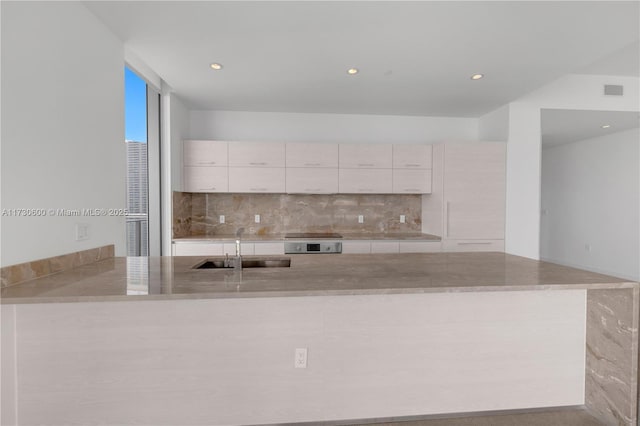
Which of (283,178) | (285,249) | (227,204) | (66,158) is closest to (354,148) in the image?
(283,178)

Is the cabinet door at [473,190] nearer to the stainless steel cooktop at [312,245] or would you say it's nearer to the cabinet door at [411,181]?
the cabinet door at [411,181]

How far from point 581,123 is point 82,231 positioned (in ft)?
19.7

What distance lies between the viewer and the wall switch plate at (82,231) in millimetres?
1908

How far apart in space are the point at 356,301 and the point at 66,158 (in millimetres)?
1861

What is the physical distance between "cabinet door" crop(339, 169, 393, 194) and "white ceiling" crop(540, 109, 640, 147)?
2078 millimetres

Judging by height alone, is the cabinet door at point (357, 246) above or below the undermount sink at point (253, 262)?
below

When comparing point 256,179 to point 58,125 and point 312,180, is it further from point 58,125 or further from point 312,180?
point 58,125

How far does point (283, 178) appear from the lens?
3928 millimetres

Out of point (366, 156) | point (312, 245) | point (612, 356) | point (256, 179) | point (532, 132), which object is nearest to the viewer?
point (612, 356)

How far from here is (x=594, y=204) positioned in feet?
18.8

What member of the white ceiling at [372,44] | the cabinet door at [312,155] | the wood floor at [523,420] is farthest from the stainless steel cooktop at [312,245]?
the wood floor at [523,420]

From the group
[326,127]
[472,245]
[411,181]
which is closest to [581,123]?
[472,245]

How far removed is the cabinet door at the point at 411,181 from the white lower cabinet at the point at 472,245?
0.75 metres

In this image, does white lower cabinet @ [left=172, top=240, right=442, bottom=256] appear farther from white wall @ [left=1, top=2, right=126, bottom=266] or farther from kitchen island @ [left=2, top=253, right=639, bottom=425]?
kitchen island @ [left=2, top=253, right=639, bottom=425]
